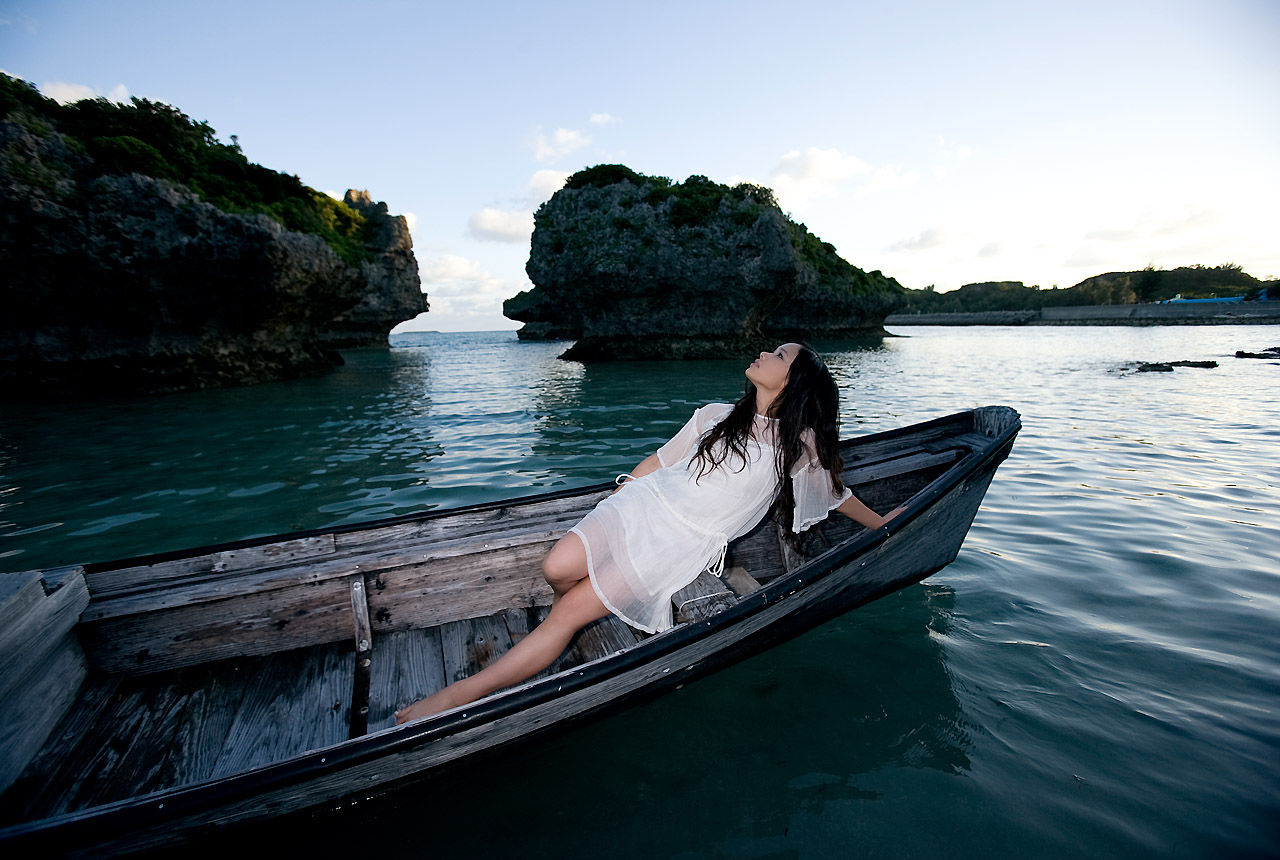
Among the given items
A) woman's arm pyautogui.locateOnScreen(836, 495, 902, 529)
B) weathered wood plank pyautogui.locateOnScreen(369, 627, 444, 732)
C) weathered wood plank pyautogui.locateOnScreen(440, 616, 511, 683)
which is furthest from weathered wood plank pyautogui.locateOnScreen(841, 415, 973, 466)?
weathered wood plank pyautogui.locateOnScreen(369, 627, 444, 732)

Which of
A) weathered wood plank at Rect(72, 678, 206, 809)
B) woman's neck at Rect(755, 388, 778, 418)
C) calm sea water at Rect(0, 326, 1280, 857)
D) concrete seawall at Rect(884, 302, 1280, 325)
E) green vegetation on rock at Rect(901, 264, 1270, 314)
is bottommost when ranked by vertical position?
calm sea water at Rect(0, 326, 1280, 857)

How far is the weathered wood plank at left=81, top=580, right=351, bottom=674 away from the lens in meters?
2.87

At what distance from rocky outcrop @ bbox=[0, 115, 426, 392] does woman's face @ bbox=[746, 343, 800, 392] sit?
1890 cm

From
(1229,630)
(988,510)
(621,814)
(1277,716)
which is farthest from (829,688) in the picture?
(988,510)

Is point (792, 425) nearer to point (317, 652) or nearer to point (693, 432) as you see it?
point (693, 432)

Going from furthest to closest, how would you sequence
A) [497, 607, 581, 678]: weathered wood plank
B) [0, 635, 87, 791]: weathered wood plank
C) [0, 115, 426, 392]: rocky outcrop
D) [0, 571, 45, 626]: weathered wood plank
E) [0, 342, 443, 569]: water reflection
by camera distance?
[0, 115, 426, 392]: rocky outcrop, [0, 342, 443, 569]: water reflection, [497, 607, 581, 678]: weathered wood plank, [0, 571, 45, 626]: weathered wood plank, [0, 635, 87, 791]: weathered wood plank

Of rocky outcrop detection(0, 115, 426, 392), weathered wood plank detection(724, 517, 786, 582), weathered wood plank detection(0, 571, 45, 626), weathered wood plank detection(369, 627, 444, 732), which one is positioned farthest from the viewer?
rocky outcrop detection(0, 115, 426, 392)

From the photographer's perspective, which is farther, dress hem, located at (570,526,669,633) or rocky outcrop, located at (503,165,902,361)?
rocky outcrop, located at (503,165,902,361)

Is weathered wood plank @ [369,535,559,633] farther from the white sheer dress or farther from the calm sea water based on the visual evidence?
the calm sea water

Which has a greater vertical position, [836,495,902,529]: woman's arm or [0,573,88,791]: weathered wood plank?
[836,495,902,529]: woman's arm

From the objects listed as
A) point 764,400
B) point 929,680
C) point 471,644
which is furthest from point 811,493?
point 471,644

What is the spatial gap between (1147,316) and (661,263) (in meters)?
65.9

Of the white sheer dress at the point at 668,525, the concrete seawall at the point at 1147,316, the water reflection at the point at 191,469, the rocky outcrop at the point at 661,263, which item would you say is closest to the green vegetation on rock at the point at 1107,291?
the concrete seawall at the point at 1147,316

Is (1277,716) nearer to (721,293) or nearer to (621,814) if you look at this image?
(621,814)
